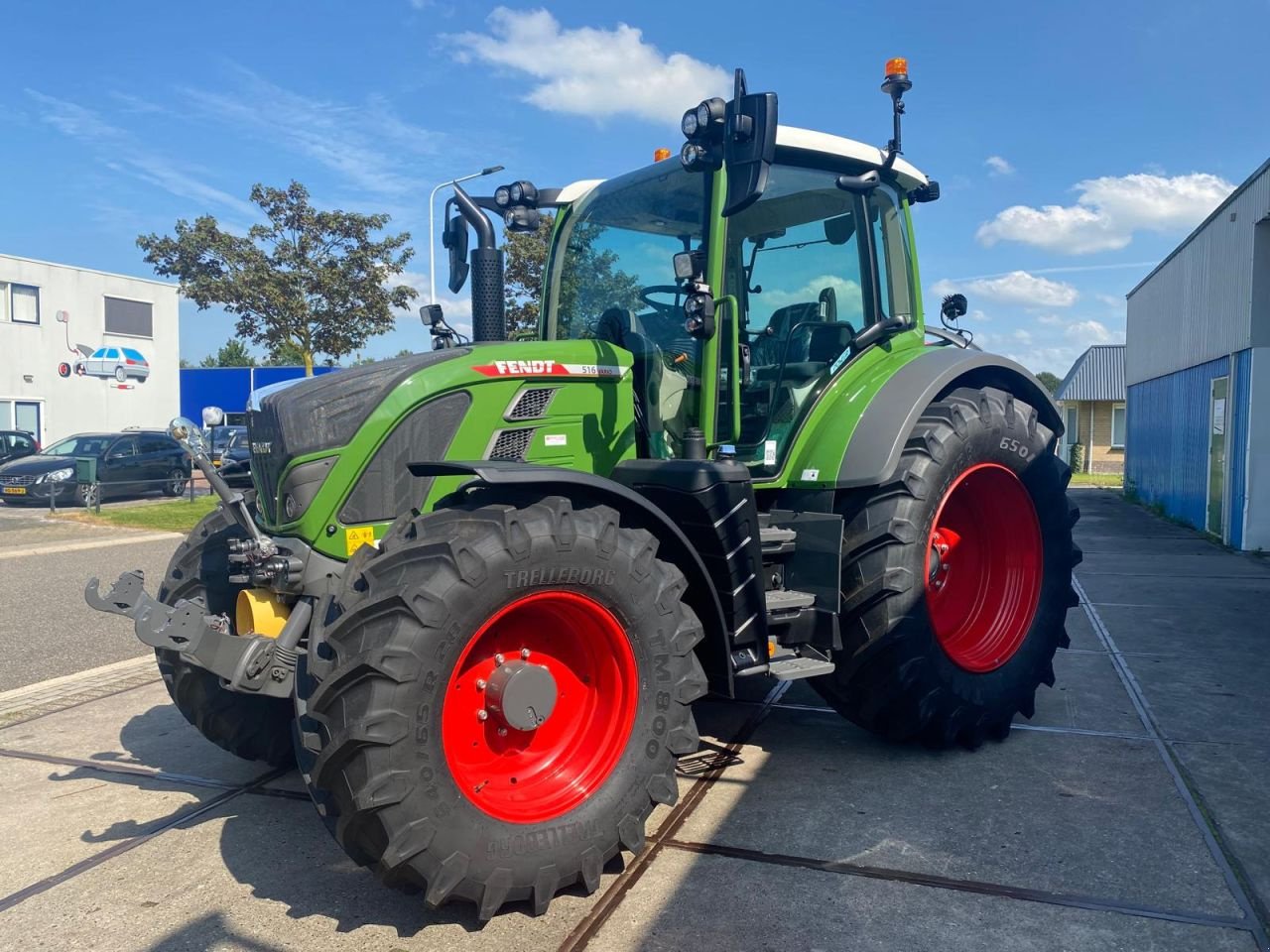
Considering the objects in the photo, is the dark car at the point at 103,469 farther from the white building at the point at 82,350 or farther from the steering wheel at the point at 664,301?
the steering wheel at the point at 664,301

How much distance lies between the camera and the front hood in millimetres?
18969

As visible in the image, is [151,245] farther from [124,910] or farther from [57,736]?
[124,910]

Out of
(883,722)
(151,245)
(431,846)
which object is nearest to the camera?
(431,846)

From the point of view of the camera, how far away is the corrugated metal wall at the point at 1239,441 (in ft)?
39.5

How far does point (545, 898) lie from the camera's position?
3.09 m

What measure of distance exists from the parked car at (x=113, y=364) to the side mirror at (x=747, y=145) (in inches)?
1250

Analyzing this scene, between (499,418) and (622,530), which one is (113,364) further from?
(622,530)

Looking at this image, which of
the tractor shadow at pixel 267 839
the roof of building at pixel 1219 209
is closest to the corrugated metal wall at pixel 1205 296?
the roof of building at pixel 1219 209

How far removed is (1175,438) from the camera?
16.5 m

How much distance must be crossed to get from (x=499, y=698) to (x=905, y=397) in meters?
2.36

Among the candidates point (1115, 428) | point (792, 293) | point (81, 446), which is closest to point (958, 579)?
point (792, 293)

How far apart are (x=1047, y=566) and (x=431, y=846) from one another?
353cm

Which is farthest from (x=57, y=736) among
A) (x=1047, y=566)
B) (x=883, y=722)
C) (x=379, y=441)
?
(x=1047, y=566)

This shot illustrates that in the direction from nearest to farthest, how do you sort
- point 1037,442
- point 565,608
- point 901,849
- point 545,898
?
1. point 545,898
2. point 565,608
3. point 901,849
4. point 1037,442
